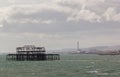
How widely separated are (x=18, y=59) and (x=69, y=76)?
96.3m

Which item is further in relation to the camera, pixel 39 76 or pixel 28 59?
pixel 28 59

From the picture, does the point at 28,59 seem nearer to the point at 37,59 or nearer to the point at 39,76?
the point at 37,59

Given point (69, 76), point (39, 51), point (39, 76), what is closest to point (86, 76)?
point (69, 76)

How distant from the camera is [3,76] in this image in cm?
8488

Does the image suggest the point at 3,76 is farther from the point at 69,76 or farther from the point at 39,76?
the point at 69,76

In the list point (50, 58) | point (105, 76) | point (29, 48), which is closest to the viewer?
point (105, 76)

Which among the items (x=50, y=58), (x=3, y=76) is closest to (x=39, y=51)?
(x=50, y=58)

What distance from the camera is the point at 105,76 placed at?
266ft

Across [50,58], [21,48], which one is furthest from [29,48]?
[50,58]

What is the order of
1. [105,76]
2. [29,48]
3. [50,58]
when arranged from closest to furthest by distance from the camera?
1. [105,76]
2. [29,48]
3. [50,58]

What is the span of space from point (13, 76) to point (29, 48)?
282 feet

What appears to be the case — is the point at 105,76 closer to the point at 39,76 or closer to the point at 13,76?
the point at 39,76

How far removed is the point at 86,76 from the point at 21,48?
298 feet

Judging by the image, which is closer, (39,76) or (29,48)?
(39,76)
